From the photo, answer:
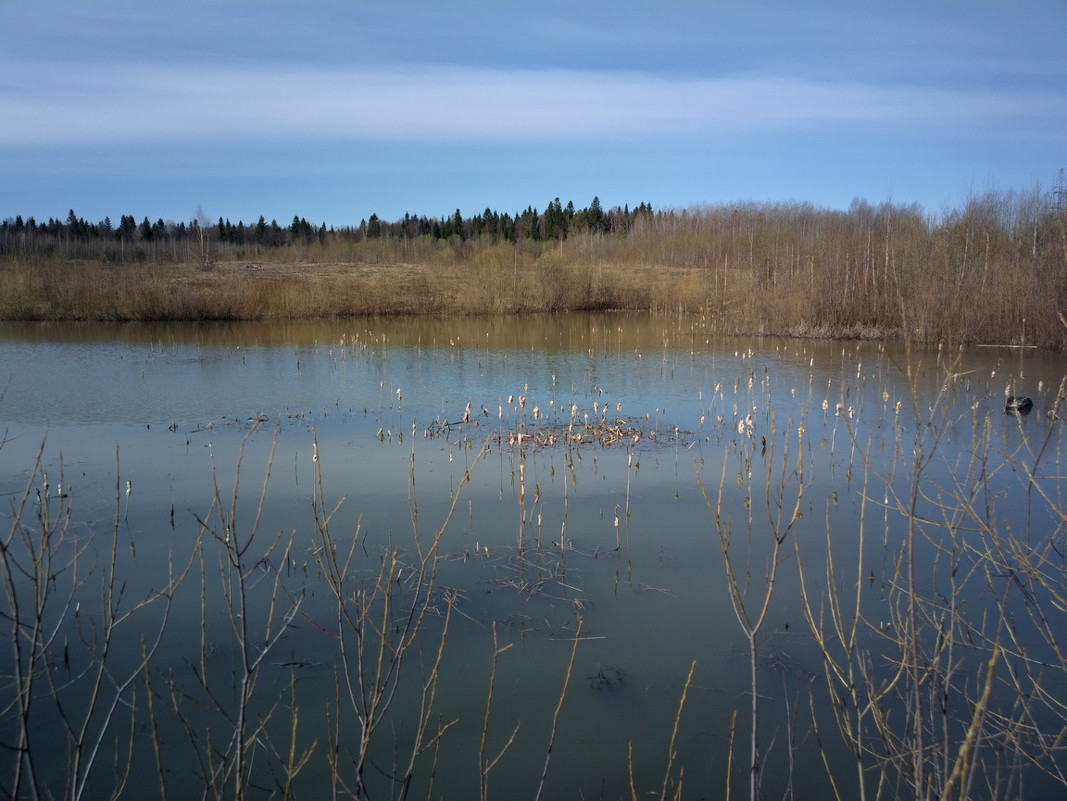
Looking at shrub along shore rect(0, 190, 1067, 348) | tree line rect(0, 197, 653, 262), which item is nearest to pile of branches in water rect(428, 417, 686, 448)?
shrub along shore rect(0, 190, 1067, 348)

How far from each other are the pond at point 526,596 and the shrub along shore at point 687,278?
5.20 ft

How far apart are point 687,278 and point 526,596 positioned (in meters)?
23.4

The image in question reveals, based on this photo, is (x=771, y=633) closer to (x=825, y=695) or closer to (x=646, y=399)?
(x=825, y=695)

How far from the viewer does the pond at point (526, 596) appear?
2.69 metres

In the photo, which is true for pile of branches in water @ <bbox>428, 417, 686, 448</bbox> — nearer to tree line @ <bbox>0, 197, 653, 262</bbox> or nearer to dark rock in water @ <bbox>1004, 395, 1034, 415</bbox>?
dark rock in water @ <bbox>1004, 395, 1034, 415</bbox>

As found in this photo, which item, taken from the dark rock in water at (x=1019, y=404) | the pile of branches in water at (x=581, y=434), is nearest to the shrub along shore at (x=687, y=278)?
the dark rock in water at (x=1019, y=404)

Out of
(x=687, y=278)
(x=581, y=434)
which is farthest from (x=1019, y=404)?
(x=687, y=278)

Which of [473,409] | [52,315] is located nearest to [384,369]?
[473,409]

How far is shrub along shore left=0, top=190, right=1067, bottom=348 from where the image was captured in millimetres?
15180

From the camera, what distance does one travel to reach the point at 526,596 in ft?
14.5

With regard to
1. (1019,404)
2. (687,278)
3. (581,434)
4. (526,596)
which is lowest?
(526,596)

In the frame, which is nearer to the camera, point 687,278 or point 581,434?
point 581,434

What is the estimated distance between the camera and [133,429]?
328 inches

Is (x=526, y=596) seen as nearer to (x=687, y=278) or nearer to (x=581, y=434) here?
(x=581, y=434)
